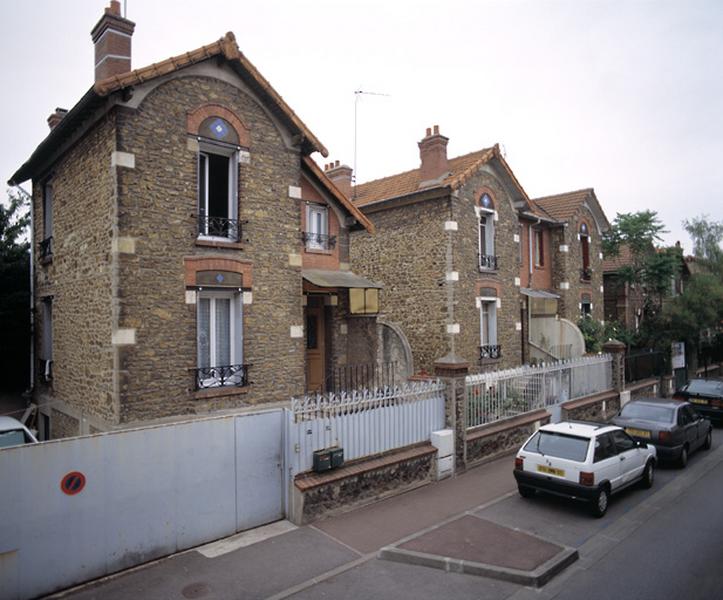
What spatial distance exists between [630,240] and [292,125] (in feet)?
63.8

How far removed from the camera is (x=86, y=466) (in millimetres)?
6625

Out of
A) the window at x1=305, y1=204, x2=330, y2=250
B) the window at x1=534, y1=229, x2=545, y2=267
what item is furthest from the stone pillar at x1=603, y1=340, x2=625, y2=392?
the window at x1=305, y1=204, x2=330, y2=250

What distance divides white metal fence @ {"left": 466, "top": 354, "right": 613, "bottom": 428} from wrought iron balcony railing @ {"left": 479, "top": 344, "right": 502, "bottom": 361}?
2979 mm

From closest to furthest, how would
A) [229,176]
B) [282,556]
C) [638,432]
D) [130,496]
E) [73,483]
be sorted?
[73,483]
[130,496]
[282,556]
[229,176]
[638,432]

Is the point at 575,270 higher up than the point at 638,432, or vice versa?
the point at 575,270

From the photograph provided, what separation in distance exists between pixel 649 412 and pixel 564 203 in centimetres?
1409

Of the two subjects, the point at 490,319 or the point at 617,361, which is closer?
A: the point at 617,361

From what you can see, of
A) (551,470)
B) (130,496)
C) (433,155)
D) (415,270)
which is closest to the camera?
(130,496)

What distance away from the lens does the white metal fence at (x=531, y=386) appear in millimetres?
11938

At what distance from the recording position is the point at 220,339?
1120 cm

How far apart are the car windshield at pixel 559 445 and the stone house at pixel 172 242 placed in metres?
5.42

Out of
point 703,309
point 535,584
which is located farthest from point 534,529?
point 703,309

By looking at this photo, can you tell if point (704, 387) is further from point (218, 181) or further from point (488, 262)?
point (218, 181)

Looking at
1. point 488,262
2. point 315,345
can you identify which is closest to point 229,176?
point 315,345
